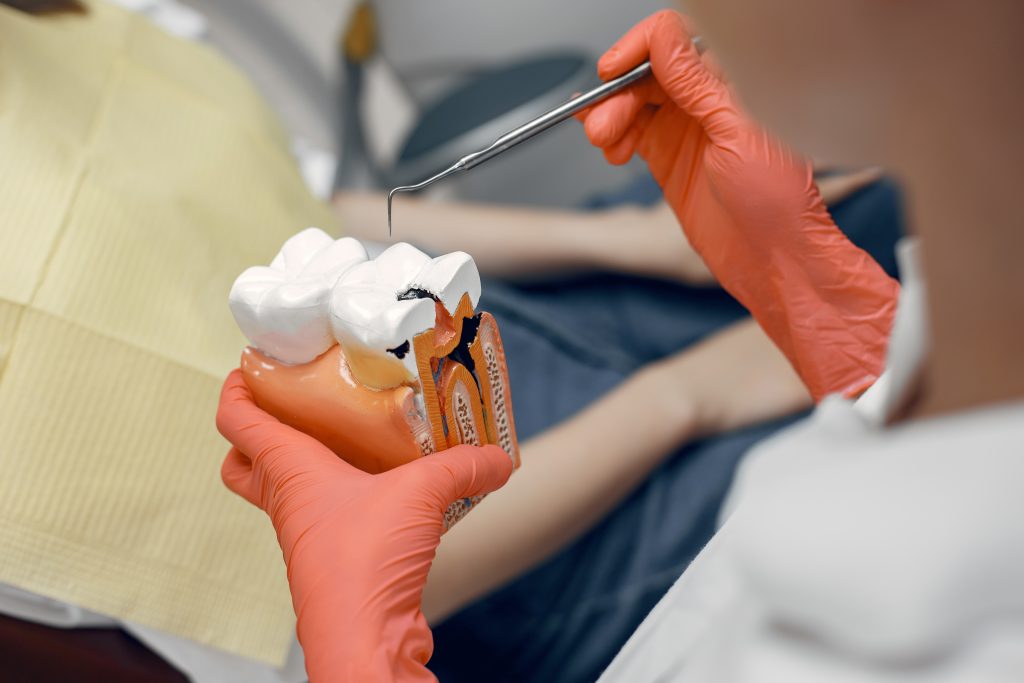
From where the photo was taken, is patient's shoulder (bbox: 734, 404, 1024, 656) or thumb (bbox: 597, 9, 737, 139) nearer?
patient's shoulder (bbox: 734, 404, 1024, 656)

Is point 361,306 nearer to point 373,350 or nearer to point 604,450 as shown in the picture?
point 373,350

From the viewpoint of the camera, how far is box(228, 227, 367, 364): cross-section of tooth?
51 centimetres

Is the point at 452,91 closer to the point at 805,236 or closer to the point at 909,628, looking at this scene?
the point at 805,236

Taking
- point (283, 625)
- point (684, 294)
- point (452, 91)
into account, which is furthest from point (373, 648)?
point (452, 91)

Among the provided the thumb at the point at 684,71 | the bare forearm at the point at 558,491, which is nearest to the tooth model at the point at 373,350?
the bare forearm at the point at 558,491

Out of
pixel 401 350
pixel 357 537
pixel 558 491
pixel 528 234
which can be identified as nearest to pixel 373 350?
pixel 401 350

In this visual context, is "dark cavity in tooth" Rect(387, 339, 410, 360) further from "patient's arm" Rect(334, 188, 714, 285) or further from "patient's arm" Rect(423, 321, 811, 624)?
"patient's arm" Rect(334, 188, 714, 285)

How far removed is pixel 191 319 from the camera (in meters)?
0.75


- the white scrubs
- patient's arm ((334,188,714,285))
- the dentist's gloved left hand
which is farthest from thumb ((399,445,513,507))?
patient's arm ((334,188,714,285))

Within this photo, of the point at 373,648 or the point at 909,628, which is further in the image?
the point at 373,648

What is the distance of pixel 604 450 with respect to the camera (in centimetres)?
78

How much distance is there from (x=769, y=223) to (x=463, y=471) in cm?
31

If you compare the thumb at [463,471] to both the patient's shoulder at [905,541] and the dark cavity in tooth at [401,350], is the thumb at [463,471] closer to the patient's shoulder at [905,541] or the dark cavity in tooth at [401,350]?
the dark cavity in tooth at [401,350]

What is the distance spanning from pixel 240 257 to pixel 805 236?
1.82 feet
